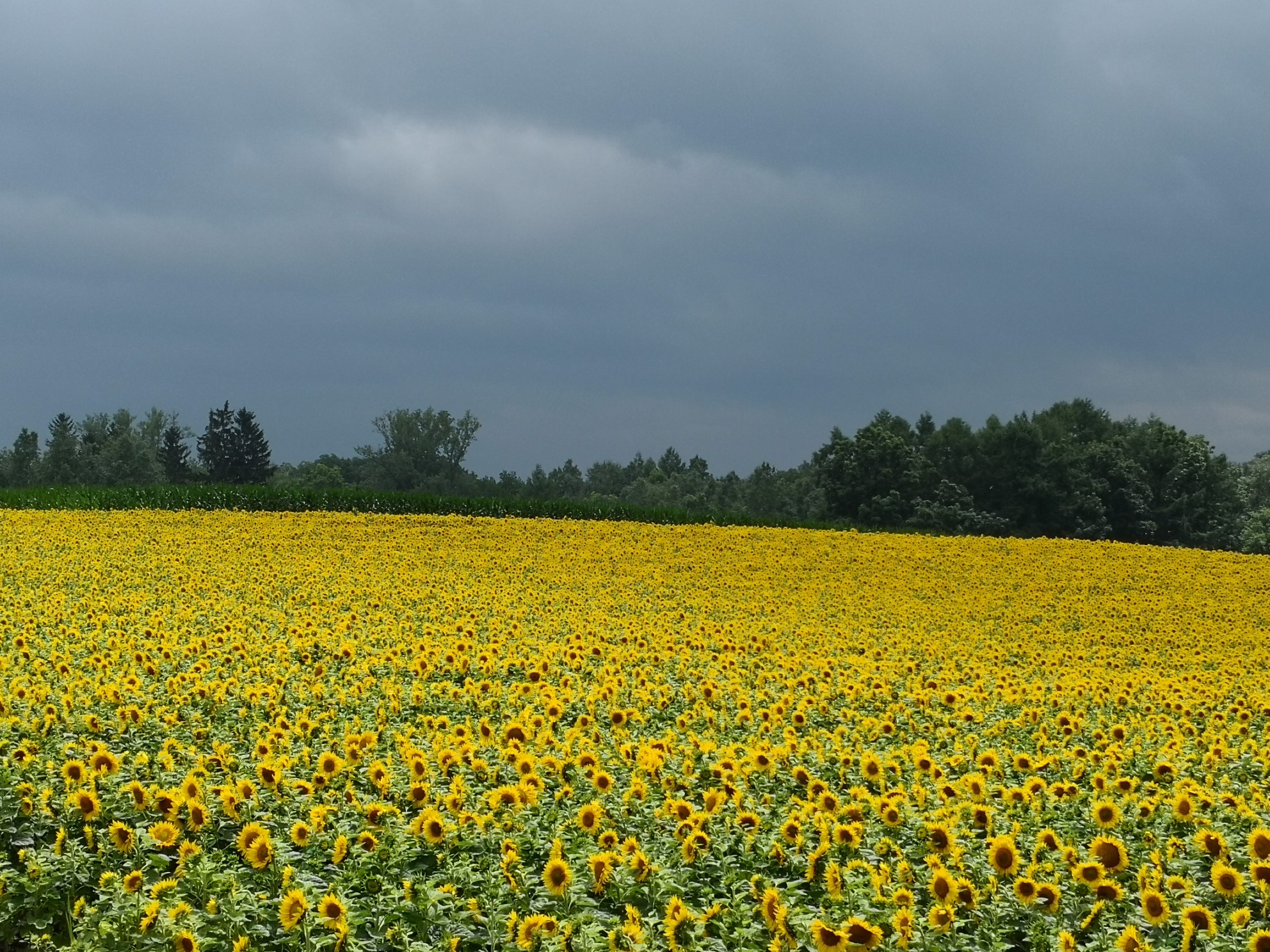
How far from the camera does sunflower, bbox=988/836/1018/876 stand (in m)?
4.83

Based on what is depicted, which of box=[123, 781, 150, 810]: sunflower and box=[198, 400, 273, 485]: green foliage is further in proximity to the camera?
box=[198, 400, 273, 485]: green foliage

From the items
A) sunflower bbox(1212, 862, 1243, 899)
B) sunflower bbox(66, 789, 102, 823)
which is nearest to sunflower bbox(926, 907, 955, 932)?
sunflower bbox(1212, 862, 1243, 899)

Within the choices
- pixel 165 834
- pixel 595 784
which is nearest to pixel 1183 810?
pixel 595 784

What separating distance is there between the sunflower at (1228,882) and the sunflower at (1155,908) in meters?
0.40

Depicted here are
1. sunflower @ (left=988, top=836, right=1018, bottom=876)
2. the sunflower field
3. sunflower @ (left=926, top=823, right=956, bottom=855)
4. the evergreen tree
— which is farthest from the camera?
the evergreen tree

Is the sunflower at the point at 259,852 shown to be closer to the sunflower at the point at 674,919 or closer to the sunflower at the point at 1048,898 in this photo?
the sunflower at the point at 674,919

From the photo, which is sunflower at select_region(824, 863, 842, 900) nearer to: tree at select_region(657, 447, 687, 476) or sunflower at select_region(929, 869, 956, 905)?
sunflower at select_region(929, 869, 956, 905)

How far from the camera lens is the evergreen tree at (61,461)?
3745 inches

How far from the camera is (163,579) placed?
16375 mm

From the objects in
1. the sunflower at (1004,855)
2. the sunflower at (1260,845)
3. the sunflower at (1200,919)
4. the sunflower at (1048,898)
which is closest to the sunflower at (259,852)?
the sunflower at (1004,855)

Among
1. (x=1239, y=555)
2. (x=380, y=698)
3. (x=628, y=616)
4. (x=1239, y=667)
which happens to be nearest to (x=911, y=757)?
(x=380, y=698)

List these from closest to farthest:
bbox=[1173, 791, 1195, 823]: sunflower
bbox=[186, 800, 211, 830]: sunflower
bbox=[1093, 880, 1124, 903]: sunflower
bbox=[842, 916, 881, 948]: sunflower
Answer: bbox=[842, 916, 881, 948]: sunflower → bbox=[1093, 880, 1124, 903]: sunflower → bbox=[186, 800, 211, 830]: sunflower → bbox=[1173, 791, 1195, 823]: sunflower

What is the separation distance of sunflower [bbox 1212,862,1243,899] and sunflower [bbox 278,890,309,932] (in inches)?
164

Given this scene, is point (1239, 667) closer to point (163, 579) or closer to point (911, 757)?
point (911, 757)
